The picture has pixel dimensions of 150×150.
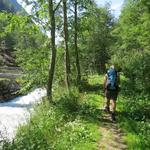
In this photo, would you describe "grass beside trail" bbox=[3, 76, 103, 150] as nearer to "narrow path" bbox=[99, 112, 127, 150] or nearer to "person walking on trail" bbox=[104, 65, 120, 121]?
"narrow path" bbox=[99, 112, 127, 150]

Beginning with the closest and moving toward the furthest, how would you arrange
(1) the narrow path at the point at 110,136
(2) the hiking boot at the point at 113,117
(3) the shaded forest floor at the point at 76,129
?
(1) the narrow path at the point at 110,136 < (3) the shaded forest floor at the point at 76,129 < (2) the hiking boot at the point at 113,117

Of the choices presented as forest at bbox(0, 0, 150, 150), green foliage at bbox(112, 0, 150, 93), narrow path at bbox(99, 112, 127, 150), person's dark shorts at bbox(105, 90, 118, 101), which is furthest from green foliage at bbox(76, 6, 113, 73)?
narrow path at bbox(99, 112, 127, 150)

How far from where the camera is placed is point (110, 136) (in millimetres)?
13906

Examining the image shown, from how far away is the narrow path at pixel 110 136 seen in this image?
497 inches

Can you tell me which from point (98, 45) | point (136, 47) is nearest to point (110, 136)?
point (98, 45)

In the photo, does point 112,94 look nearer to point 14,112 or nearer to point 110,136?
point 110,136

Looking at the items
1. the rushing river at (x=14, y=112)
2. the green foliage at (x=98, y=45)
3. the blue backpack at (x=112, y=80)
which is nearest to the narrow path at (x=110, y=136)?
the blue backpack at (x=112, y=80)

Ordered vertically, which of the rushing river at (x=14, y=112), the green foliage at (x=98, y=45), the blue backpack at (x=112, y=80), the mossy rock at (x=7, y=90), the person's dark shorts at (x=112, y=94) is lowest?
the rushing river at (x=14, y=112)

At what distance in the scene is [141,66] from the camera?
28.4 m

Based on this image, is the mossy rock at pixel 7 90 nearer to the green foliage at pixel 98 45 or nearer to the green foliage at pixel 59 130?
the green foliage at pixel 98 45

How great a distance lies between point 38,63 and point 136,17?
27256 millimetres

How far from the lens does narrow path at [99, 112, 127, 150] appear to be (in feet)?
41.4

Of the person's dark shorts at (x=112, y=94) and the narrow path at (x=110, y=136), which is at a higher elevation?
the person's dark shorts at (x=112, y=94)

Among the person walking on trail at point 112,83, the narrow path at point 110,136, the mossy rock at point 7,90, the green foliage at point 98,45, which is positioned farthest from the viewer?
the green foliage at point 98,45
